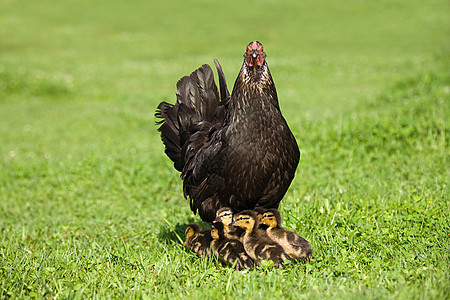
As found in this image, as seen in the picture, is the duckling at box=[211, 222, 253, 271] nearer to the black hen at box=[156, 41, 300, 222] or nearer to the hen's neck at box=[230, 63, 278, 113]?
the black hen at box=[156, 41, 300, 222]

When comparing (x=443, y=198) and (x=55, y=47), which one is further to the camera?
(x=55, y=47)

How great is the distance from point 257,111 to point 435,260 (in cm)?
214

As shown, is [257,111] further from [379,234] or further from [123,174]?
[123,174]

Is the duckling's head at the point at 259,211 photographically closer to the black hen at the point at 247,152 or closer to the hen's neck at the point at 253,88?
the black hen at the point at 247,152

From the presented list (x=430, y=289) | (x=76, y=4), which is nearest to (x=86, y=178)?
(x=430, y=289)

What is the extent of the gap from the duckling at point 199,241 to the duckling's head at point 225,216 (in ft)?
0.89

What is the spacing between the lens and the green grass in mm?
4059

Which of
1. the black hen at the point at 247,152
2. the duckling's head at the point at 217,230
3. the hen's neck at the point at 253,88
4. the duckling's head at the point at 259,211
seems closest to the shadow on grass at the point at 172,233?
the black hen at the point at 247,152

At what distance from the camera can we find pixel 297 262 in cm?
442

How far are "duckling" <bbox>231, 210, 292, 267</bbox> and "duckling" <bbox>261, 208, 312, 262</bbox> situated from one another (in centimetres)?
6

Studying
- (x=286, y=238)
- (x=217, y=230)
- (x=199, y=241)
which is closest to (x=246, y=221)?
(x=217, y=230)

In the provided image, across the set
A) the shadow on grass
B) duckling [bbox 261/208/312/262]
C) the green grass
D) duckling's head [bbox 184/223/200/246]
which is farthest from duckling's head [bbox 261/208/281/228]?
the shadow on grass

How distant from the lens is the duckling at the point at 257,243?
436 centimetres

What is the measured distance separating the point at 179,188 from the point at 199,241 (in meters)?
2.96
